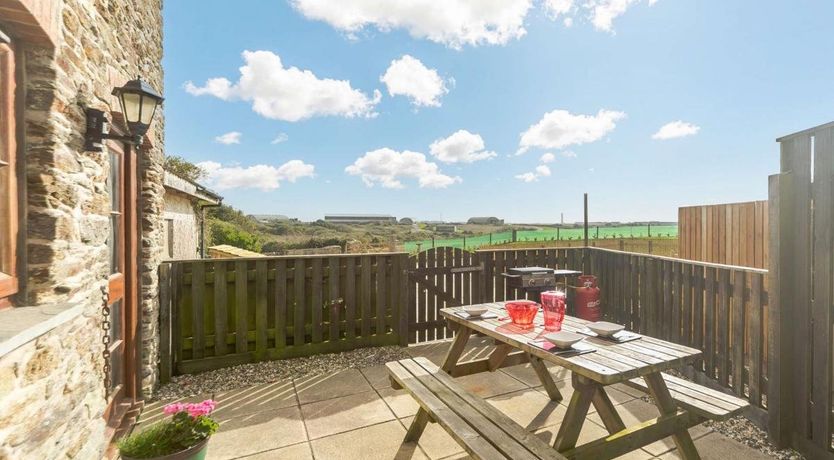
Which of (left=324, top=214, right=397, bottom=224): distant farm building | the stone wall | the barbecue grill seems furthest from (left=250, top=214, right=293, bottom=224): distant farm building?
the barbecue grill

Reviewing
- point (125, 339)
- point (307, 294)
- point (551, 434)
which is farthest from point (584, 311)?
point (125, 339)

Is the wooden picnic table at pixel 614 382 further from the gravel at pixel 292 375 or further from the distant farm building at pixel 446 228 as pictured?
the distant farm building at pixel 446 228

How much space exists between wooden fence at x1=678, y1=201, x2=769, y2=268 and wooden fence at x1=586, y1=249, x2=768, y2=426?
3.42 feet

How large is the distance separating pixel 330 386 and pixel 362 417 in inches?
28.3

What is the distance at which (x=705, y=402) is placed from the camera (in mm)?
1895

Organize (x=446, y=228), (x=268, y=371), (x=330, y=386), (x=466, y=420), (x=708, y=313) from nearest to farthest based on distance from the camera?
(x=466, y=420), (x=708, y=313), (x=330, y=386), (x=268, y=371), (x=446, y=228)

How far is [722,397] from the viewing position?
196 cm

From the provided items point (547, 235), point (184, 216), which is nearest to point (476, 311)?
point (184, 216)

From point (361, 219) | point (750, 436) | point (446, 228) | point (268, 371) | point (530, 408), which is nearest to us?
point (750, 436)

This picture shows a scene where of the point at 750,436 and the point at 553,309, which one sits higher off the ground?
A: the point at 553,309

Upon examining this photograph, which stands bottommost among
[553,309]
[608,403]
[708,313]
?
[608,403]

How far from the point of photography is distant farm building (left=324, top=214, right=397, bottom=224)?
29.2 meters

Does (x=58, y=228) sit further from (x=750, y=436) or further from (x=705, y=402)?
(x=750, y=436)

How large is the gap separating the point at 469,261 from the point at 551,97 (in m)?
6.06
